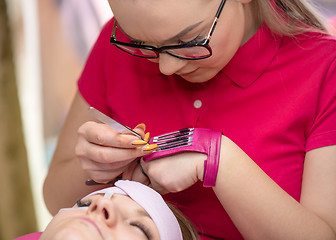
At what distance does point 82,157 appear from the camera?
1222mm

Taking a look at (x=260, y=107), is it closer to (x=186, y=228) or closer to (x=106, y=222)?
(x=186, y=228)

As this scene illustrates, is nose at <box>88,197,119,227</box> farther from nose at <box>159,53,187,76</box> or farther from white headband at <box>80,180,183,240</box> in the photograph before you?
nose at <box>159,53,187,76</box>

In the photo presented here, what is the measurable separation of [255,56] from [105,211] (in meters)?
0.60

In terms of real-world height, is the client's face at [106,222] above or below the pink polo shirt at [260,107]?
below

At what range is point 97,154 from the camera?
3.76ft

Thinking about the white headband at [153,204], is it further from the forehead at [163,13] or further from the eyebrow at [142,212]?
the forehead at [163,13]

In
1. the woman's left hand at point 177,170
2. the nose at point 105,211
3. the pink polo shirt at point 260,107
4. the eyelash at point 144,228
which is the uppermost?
the pink polo shirt at point 260,107

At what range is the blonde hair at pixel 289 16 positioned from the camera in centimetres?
130

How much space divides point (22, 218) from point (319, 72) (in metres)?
1.62

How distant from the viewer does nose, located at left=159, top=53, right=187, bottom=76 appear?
116 cm

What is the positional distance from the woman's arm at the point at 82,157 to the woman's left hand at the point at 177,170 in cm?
7

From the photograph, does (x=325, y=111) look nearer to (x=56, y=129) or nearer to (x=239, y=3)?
(x=239, y=3)

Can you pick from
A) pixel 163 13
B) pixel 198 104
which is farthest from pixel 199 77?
pixel 163 13

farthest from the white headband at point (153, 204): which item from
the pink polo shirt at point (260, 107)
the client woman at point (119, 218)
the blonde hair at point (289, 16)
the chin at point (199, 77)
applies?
the blonde hair at point (289, 16)
